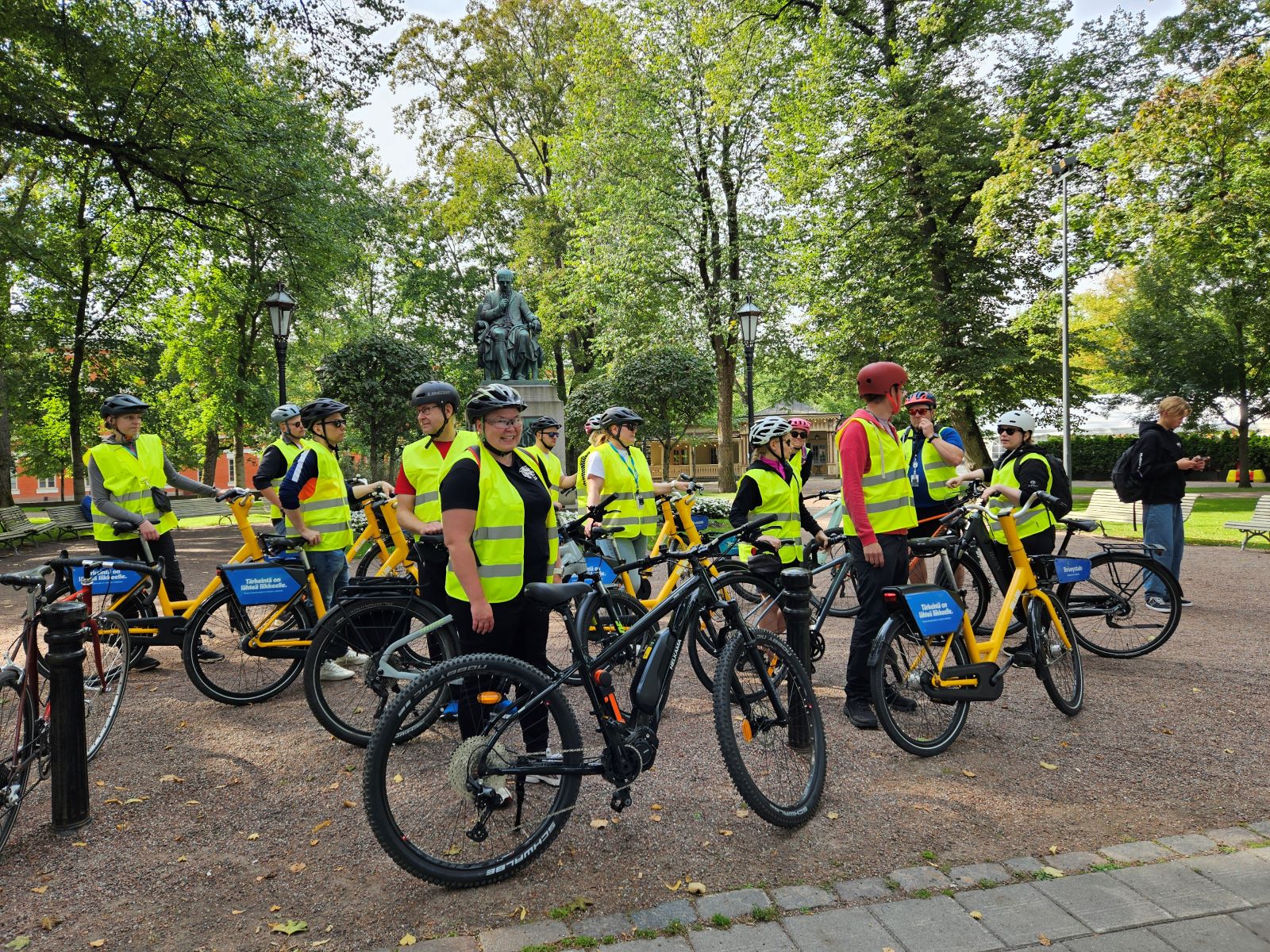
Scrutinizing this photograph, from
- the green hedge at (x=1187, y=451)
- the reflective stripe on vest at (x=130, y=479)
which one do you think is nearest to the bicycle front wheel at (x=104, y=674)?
the reflective stripe on vest at (x=130, y=479)

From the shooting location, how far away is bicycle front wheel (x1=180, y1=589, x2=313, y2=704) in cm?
497

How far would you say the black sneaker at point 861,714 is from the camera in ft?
14.7

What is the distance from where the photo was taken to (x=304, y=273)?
16328 mm

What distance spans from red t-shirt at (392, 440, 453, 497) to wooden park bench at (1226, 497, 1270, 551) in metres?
12.5

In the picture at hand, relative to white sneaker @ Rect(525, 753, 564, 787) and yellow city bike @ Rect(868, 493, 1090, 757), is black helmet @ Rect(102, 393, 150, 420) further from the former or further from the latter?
yellow city bike @ Rect(868, 493, 1090, 757)

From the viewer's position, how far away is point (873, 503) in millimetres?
4547

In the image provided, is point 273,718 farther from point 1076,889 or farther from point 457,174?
point 457,174

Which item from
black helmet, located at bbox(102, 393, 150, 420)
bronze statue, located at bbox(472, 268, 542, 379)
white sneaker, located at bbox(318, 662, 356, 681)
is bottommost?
white sneaker, located at bbox(318, 662, 356, 681)

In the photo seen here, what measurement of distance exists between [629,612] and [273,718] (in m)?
2.35

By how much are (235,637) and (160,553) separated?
1563mm

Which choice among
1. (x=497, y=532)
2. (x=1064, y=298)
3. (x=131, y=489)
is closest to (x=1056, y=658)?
(x=497, y=532)

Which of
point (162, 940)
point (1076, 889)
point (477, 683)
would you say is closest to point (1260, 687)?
point (1076, 889)

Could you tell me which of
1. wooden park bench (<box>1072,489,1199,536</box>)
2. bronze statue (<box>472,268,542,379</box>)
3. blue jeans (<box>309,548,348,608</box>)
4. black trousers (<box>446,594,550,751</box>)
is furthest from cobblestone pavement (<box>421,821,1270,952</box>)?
bronze statue (<box>472,268,542,379</box>)

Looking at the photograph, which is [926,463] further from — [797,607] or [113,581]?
[113,581]
